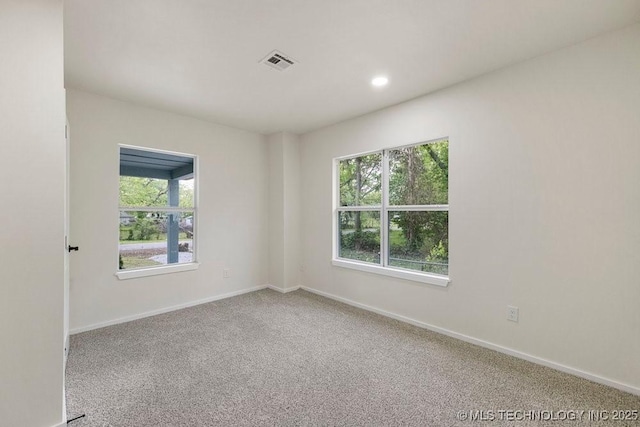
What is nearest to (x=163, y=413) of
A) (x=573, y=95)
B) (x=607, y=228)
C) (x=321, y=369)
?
(x=321, y=369)

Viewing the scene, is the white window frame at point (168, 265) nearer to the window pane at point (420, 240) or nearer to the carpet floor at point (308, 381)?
the carpet floor at point (308, 381)

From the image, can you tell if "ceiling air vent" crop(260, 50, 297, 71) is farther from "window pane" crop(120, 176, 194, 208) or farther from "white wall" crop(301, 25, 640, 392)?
"window pane" crop(120, 176, 194, 208)

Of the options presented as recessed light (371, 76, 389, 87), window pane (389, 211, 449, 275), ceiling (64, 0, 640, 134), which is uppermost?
ceiling (64, 0, 640, 134)

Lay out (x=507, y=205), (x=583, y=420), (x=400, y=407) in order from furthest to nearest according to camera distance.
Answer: (x=507, y=205)
(x=400, y=407)
(x=583, y=420)

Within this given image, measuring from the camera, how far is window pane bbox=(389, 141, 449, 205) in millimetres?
3012

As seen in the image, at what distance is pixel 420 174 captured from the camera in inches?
127

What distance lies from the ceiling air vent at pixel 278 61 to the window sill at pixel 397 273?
7.98 feet

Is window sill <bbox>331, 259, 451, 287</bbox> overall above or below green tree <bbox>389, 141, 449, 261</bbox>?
below

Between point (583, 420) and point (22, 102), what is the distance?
360 cm

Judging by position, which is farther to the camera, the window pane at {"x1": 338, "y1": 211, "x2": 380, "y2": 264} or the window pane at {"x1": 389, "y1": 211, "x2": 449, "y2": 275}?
the window pane at {"x1": 338, "y1": 211, "x2": 380, "y2": 264}

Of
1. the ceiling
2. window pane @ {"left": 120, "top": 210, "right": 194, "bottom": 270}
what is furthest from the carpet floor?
the ceiling

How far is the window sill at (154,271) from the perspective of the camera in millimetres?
3246

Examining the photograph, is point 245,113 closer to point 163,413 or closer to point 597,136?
point 163,413

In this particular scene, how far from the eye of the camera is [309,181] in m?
4.43
